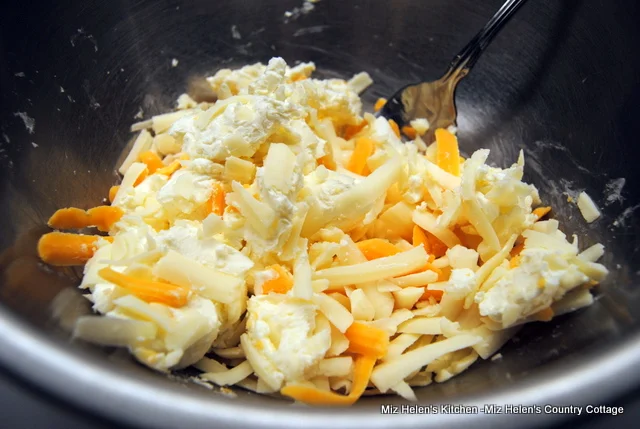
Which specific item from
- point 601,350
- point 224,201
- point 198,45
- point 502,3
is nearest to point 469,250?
point 601,350

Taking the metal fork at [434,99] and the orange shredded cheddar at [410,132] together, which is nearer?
the metal fork at [434,99]

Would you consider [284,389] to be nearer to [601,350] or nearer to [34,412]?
[34,412]

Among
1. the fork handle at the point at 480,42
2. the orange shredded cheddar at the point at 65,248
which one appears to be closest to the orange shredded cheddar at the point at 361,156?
the fork handle at the point at 480,42

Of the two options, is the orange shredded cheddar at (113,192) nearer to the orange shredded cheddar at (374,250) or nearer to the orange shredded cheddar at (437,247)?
the orange shredded cheddar at (374,250)

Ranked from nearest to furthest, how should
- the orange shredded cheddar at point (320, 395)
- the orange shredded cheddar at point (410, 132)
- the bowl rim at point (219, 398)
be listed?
the bowl rim at point (219, 398) < the orange shredded cheddar at point (320, 395) < the orange shredded cheddar at point (410, 132)

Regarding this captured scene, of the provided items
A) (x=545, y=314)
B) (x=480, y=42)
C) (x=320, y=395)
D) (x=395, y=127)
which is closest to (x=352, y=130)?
(x=395, y=127)

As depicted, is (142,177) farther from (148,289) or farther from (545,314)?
(545,314)
